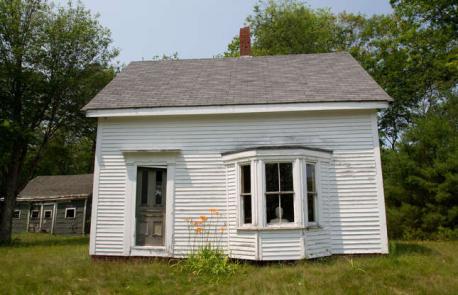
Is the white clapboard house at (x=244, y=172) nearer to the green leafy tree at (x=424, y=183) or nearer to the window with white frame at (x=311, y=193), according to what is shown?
the window with white frame at (x=311, y=193)

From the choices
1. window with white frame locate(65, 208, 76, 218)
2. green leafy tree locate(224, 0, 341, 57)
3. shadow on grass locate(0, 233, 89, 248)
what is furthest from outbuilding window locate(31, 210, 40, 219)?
green leafy tree locate(224, 0, 341, 57)

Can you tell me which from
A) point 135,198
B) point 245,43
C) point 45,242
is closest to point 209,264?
point 135,198

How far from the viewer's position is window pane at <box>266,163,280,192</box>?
350 inches

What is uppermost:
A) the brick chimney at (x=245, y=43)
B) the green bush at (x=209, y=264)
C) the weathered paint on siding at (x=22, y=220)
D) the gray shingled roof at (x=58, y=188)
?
the brick chimney at (x=245, y=43)

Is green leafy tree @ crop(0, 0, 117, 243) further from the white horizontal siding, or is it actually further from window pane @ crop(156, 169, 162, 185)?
the white horizontal siding

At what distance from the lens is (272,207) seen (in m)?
8.80

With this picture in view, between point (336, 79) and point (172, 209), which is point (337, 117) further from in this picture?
point (172, 209)

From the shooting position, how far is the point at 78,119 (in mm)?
23406

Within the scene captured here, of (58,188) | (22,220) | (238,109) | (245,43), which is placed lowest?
(22,220)

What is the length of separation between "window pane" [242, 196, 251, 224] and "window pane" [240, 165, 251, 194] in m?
0.17

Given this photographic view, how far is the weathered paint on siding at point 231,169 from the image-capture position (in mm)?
9102

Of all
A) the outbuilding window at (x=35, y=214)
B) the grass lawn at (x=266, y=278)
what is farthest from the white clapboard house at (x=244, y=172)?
the outbuilding window at (x=35, y=214)

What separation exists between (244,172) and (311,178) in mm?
1683

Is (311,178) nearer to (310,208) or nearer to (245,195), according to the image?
(310,208)
